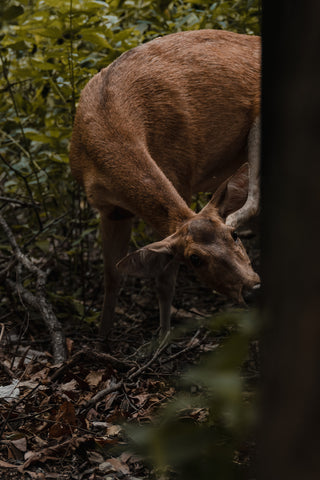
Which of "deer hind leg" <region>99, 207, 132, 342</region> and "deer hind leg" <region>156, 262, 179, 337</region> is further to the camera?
"deer hind leg" <region>156, 262, 179, 337</region>

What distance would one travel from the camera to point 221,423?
1064mm

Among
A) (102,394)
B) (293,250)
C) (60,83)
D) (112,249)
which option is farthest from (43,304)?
(293,250)

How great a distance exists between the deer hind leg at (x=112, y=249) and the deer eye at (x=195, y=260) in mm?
1165

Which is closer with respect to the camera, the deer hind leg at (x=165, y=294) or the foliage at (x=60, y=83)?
the foliage at (x=60, y=83)

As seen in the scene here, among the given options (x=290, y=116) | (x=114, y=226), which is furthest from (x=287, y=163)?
(x=114, y=226)

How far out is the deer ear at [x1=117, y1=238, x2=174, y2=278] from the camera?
4.15 metres

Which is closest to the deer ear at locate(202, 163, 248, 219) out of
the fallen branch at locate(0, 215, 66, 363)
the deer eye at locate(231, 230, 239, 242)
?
the deer eye at locate(231, 230, 239, 242)

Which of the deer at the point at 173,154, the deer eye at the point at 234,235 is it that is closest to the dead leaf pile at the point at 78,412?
the deer at the point at 173,154

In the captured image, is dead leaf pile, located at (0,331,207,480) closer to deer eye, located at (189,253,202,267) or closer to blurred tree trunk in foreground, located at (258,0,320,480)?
deer eye, located at (189,253,202,267)

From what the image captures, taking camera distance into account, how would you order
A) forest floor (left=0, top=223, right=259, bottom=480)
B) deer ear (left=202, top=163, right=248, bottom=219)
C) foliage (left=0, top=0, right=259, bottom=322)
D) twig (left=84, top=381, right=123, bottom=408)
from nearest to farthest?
1. forest floor (left=0, top=223, right=259, bottom=480)
2. twig (left=84, top=381, right=123, bottom=408)
3. deer ear (left=202, top=163, right=248, bottom=219)
4. foliage (left=0, top=0, right=259, bottom=322)

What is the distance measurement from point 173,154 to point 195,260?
1273mm

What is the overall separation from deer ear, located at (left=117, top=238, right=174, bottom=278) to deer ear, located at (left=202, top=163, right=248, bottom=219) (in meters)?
0.41

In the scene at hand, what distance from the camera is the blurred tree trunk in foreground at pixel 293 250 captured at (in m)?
0.77

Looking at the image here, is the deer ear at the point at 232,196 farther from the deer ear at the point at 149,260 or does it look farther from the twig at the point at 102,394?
the twig at the point at 102,394
